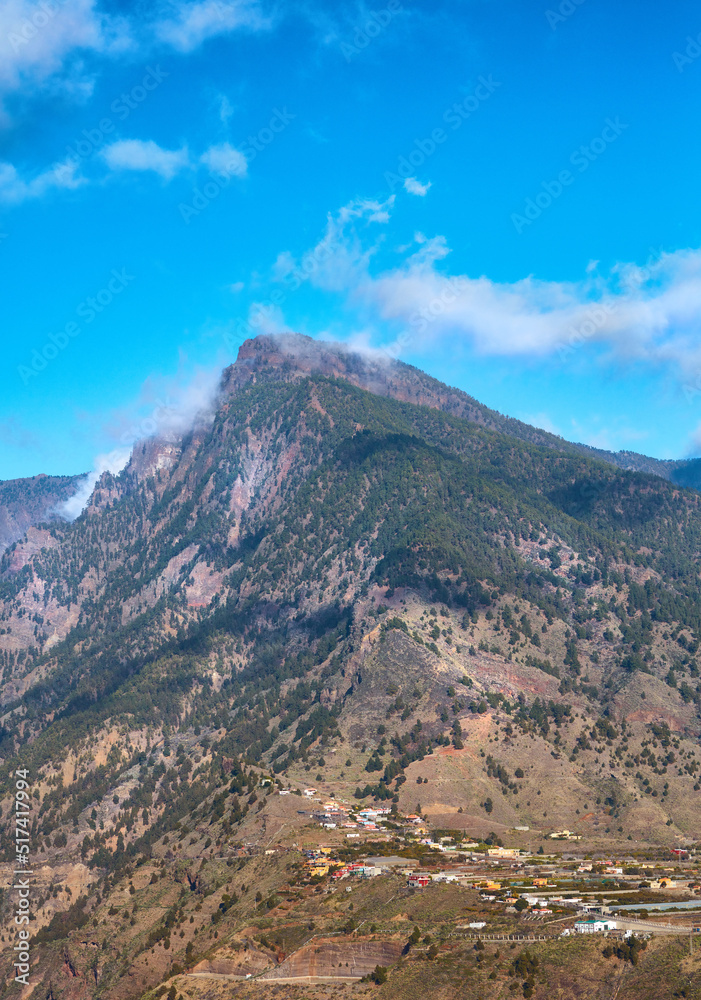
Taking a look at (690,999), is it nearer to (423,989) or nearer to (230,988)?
(423,989)

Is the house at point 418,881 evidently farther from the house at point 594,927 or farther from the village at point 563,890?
the house at point 594,927

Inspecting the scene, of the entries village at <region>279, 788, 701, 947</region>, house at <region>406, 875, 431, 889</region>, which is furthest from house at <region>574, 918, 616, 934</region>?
house at <region>406, 875, 431, 889</region>

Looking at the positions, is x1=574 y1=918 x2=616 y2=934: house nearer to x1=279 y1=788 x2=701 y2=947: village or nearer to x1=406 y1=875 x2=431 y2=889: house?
x1=279 y1=788 x2=701 y2=947: village

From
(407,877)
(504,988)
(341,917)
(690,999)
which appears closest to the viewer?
(690,999)


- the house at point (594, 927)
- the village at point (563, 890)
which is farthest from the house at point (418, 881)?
the house at point (594, 927)

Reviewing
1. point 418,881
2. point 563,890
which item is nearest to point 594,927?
point 563,890

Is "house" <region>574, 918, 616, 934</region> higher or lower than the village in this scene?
higher

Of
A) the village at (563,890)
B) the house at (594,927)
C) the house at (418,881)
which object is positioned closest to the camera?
the house at (594,927)

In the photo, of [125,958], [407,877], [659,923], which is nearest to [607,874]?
[407,877]
